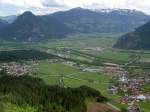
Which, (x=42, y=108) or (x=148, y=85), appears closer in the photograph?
(x=42, y=108)

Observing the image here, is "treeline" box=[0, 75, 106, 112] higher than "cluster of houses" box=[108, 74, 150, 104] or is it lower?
higher

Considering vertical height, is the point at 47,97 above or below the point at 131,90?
above

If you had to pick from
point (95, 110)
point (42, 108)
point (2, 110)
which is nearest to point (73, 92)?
point (95, 110)

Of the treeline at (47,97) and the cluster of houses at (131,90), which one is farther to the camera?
the cluster of houses at (131,90)

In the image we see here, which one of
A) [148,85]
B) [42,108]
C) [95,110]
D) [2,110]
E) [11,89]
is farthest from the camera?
[148,85]

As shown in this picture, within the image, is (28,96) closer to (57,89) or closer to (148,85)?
(57,89)

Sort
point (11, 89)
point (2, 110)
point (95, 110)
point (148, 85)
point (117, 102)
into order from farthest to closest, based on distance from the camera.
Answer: point (148, 85) < point (117, 102) < point (11, 89) < point (95, 110) < point (2, 110)

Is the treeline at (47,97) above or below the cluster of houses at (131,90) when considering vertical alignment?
above

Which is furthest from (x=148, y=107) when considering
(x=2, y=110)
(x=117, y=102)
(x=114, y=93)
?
(x=2, y=110)
